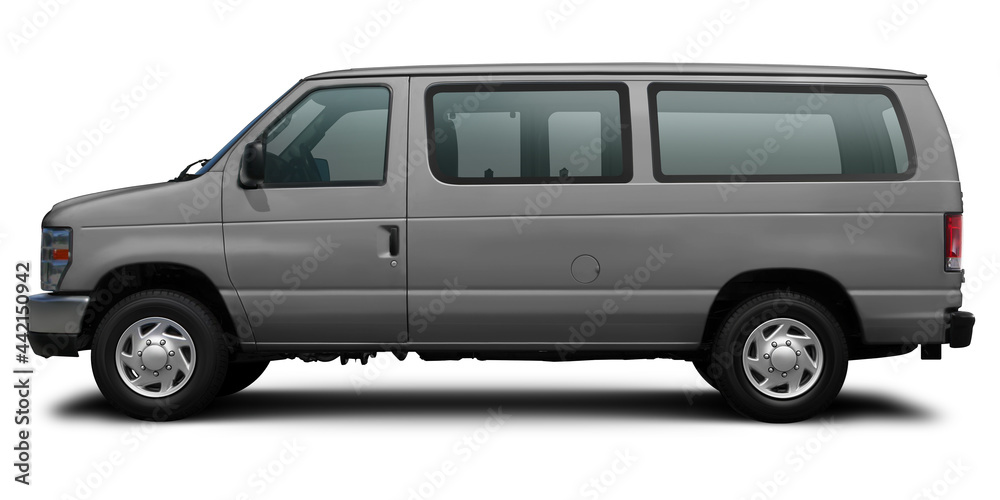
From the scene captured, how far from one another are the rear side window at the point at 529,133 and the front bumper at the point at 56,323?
2.82 m

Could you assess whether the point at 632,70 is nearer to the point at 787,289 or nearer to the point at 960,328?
the point at 787,289

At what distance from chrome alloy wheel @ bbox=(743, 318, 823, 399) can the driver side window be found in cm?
297

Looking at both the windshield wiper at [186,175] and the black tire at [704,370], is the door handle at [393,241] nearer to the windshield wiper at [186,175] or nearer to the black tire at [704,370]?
the windshield wiper at [186,175]

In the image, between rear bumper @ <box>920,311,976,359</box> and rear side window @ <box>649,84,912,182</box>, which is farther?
rear side window @ <box>649,84,912,182</box>

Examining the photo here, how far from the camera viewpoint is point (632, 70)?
8.51 meters

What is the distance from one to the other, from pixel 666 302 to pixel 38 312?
181 inches

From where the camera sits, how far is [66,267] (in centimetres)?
848

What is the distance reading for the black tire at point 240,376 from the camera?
963 cm

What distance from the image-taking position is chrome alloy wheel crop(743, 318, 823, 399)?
27.6ft

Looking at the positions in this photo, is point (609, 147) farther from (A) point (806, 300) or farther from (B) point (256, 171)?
(B) point (256, 171)

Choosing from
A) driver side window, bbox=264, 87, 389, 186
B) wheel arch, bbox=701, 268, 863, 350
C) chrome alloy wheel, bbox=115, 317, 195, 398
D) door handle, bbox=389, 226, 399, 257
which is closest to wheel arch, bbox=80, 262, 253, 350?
chrome alloy wheel, bbox=115, 317, 195, 398

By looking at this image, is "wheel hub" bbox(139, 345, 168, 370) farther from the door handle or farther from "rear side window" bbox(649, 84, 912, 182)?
"rear side window" bbox(649, 84, 912, 182)

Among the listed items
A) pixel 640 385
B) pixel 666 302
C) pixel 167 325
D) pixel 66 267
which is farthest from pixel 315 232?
pixel 640 385

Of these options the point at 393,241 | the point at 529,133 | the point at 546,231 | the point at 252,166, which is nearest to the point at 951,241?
the point at 546,231
